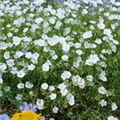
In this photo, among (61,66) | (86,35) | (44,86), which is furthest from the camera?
(86,35)

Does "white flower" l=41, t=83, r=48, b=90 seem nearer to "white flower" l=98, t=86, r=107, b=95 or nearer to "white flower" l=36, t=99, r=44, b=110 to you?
"white flower" l=36, t=99, r=44, b=110

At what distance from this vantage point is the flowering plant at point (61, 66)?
342 cm

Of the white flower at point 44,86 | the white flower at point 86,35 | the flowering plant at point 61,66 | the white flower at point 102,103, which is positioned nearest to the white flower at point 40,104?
the flowering plant at point 61,66

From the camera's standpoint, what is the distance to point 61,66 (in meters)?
3.62

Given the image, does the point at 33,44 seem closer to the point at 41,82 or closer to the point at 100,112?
the point at 41,82

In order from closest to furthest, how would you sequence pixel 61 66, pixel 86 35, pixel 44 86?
pixel 44 86, pixel 61 66, pixel 86 35

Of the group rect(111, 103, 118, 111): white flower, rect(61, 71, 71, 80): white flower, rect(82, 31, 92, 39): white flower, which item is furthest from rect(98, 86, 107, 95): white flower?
rect(82, 31, 92, 39): white flower

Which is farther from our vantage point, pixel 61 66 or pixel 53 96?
pixel 61 66

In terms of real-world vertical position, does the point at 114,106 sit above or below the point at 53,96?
below

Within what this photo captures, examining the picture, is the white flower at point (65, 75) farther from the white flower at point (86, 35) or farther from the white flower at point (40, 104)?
the white flower at point (86, 35)

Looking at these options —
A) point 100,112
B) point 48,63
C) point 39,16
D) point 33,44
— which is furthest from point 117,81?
point 39,16

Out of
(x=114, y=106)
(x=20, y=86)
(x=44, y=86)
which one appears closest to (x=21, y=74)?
(x=20, y=86)

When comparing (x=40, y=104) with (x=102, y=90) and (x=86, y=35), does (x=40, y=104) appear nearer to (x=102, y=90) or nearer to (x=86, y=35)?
(x=102, y=90)

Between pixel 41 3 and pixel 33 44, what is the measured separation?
4.21ft
